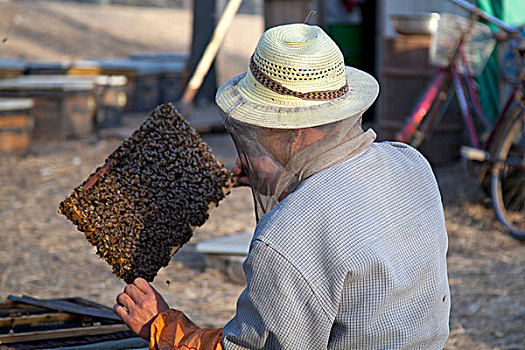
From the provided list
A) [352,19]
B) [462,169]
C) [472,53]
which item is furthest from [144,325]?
[352,19]

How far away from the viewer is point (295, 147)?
6.00ft

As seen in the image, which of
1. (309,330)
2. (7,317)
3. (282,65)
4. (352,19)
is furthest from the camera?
(352,19)

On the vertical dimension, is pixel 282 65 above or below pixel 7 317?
above

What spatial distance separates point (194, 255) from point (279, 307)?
126 inches

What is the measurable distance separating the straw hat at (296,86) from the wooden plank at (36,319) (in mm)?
1290

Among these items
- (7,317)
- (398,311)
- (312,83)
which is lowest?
(7,317)

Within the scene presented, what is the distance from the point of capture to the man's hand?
1.98m

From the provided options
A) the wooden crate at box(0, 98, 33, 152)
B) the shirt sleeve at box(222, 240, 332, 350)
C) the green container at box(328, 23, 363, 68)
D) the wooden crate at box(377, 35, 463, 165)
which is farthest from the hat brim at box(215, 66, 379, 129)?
the green container at box(328, 23, 363, 68)

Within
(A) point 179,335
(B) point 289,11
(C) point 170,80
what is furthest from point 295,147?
(C) point 170,80

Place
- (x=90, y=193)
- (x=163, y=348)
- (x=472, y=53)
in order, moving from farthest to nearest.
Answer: (x=472, y=53), (x=90, y=193), (x=163, y=348)

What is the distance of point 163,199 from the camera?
2381mm

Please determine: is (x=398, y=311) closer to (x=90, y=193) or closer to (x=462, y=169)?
(x=90, y=193)

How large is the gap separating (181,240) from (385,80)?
529 cm

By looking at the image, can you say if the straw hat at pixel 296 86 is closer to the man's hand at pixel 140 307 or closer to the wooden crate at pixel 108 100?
the man's hand at pixel 140 307
